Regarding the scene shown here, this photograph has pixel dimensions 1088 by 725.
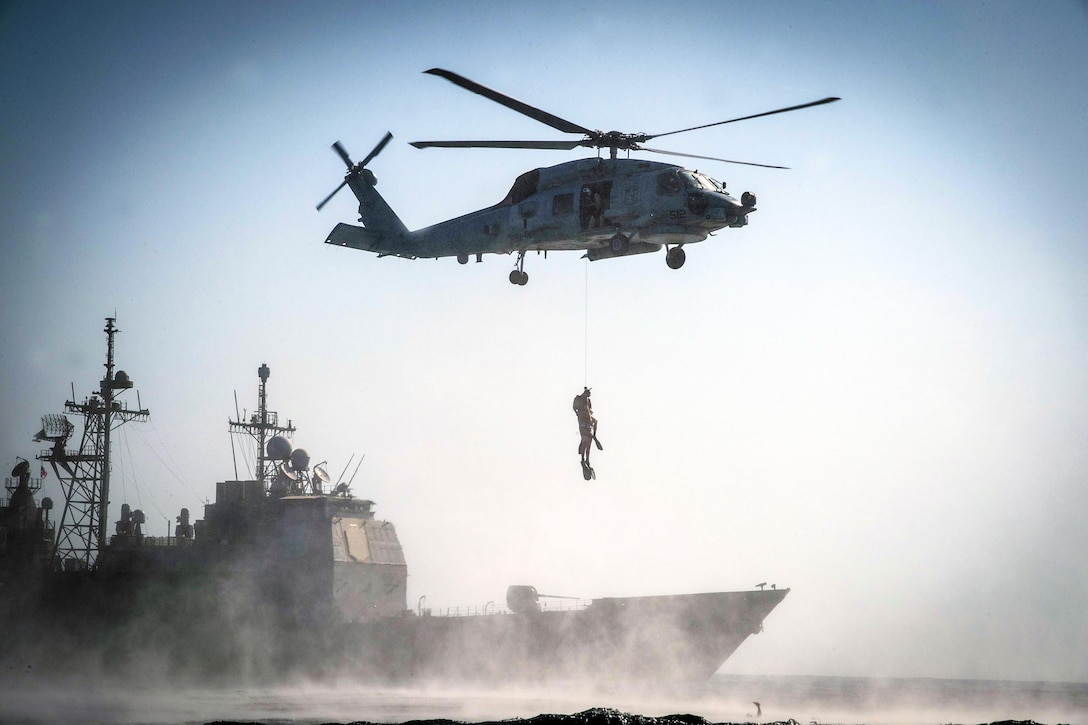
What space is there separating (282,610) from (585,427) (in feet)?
63.1

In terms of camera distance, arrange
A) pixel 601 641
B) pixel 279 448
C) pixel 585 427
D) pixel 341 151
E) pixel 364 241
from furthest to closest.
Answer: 1. pixel 279 448
2. pixel 601 641
3. pixel 341 151
4. pixel 364 241
5. pixel 585 427

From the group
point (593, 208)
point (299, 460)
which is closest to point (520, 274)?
point (593, 208)

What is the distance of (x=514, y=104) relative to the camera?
19.8 metres

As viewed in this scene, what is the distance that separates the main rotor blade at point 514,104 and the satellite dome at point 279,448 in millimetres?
19889

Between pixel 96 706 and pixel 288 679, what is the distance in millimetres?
6058

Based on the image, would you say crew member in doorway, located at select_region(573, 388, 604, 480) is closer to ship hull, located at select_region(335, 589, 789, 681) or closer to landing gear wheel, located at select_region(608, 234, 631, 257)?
landing gear wheel, located at select_region(608, 234, 631, 257)

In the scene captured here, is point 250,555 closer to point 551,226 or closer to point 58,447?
point 58,447

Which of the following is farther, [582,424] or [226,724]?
[226,724]

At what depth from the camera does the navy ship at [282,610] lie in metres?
32.4

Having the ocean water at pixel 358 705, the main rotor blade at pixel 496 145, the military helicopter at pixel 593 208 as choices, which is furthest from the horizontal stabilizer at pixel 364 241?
the ocean water at pixel 358 705

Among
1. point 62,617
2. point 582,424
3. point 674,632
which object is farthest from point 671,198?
point 62,617

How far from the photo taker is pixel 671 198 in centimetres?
2020

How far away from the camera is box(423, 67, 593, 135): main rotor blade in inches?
726

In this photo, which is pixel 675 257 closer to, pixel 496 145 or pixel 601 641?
pixel 496 145
